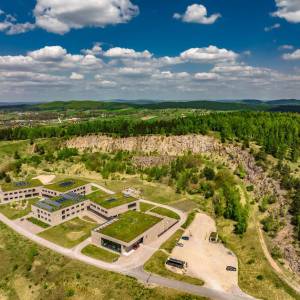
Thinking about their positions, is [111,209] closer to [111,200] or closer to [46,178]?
[111,200]

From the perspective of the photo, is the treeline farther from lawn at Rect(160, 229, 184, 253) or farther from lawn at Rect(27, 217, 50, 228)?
lawn at Rect(27, 217, 50, 228)

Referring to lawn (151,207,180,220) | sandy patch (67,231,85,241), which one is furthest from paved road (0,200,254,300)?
lawn (151,207,180,220)

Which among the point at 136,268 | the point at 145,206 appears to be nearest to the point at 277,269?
the point at 136,268

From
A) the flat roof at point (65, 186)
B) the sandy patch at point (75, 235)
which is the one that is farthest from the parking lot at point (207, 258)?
the flat roof at point (65, 186)

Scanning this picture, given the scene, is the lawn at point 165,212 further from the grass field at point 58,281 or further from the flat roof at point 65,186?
the grass field at point 58,281

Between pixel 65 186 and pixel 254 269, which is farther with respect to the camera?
pixel 65 186

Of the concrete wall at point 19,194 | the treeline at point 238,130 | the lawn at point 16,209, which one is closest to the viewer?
the lawn at point 16,209

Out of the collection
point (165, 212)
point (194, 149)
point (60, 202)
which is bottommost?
point (165, 212)
